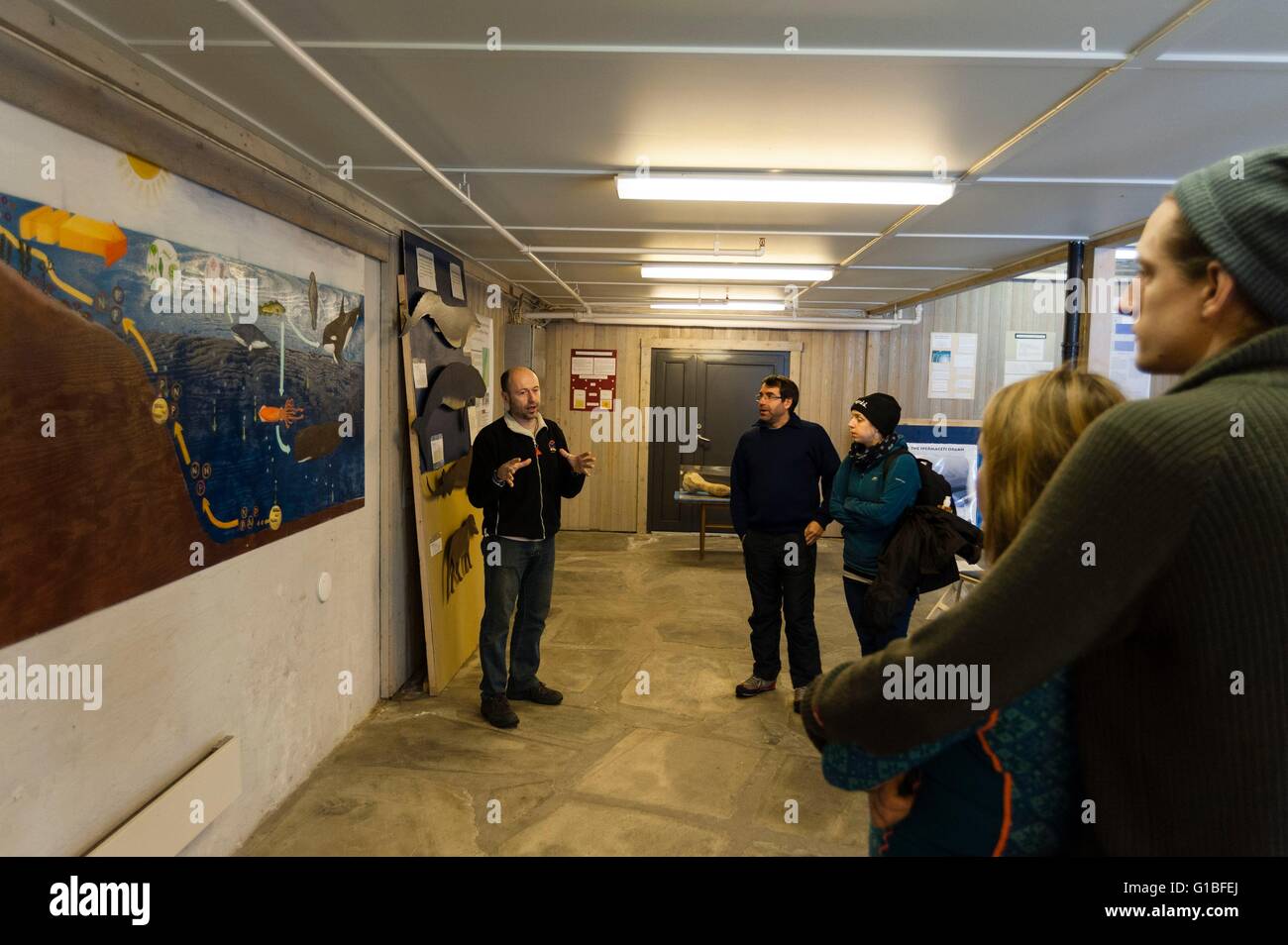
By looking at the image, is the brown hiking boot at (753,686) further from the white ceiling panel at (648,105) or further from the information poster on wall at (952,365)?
the information poster on wall at (952,365)

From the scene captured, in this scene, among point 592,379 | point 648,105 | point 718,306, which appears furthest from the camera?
point 592,379

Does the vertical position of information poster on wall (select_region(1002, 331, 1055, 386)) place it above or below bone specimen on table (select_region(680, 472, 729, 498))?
above

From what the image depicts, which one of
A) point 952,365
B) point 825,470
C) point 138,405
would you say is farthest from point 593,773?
point 952,365

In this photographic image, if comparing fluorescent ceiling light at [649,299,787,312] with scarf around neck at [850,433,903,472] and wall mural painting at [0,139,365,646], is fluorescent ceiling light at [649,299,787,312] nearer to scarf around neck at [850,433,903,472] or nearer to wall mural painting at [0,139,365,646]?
scarf around neck at [850,433,903,472]

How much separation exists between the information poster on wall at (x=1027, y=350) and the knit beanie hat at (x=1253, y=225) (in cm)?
830

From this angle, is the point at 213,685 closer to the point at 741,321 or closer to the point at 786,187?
the point at 786,187

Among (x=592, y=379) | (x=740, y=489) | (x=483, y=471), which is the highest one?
(x=592, y=379)

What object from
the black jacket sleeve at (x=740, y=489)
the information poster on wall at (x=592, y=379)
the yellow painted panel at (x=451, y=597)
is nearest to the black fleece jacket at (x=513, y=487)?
the yellow painted panel at (x=451, y=597)

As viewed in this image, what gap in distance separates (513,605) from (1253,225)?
3.44 m

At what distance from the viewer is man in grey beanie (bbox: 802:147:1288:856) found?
0.64 metres

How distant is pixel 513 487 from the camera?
3.65 metres

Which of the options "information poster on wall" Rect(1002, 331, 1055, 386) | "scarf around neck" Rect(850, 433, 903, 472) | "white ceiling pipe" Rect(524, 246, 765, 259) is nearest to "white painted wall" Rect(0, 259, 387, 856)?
"white ceiling pipe" Rect(524, 246, 765, 259)

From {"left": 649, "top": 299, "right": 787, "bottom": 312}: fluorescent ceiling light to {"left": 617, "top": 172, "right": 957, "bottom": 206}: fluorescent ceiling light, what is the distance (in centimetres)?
380
